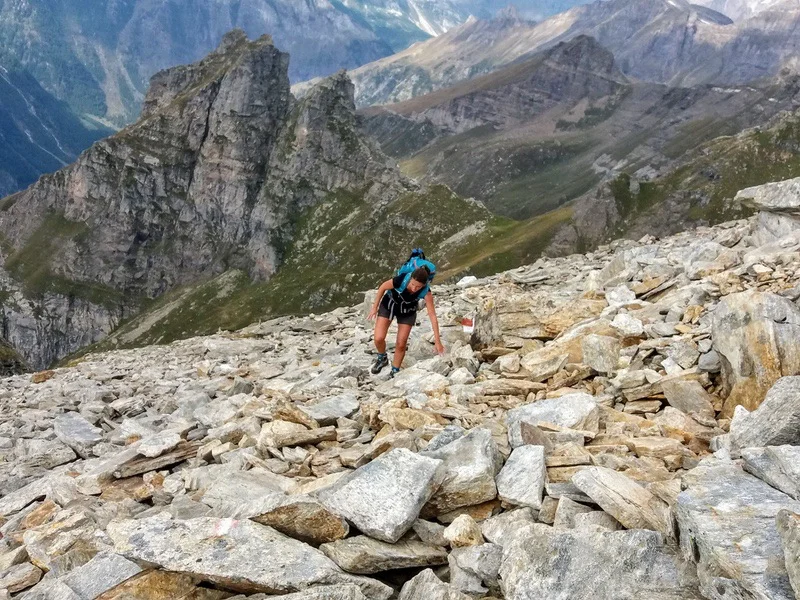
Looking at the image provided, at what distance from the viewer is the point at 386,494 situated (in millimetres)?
7488

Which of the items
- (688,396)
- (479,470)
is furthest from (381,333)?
(479,470)

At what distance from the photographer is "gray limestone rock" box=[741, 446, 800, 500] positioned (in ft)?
20.2

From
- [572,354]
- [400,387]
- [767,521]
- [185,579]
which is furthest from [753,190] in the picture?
[185,579]

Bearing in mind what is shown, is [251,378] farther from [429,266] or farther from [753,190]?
[753,190]

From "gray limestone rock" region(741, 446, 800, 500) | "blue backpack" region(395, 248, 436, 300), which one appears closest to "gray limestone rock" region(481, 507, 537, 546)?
"gray limestone rock" region(741, 446, 800, 500)

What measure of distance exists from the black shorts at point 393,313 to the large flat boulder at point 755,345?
8.52 metres

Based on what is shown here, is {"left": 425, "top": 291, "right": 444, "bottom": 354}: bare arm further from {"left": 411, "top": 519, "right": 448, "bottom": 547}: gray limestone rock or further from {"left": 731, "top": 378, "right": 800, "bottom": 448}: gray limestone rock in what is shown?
{"left": 411, "top": 519, "right": 448, "bottom": 547}: gray limestone rock

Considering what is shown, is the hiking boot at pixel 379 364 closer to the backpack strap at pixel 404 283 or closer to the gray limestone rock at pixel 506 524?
the backpack strap at pixel 404 283

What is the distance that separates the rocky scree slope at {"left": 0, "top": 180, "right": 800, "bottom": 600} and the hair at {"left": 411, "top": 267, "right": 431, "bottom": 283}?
2258 mm

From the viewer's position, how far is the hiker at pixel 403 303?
17.2 metres

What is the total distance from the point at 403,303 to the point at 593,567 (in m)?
12.5

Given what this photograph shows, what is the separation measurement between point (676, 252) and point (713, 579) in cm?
2260

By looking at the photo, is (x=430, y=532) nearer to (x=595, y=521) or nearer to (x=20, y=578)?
(x=595, y=521)

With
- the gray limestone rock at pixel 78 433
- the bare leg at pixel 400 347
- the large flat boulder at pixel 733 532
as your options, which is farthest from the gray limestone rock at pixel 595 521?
the gray limestone rock at pixel 78 433
